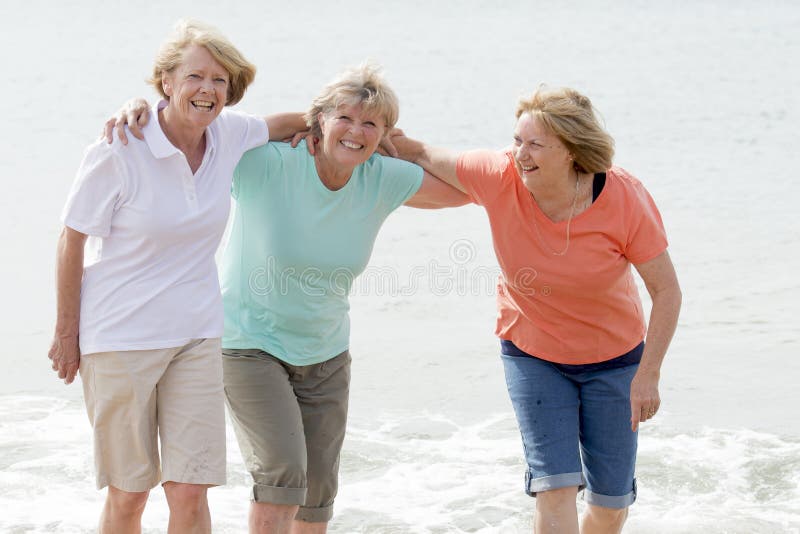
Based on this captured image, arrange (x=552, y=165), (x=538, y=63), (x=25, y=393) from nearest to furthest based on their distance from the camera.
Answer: (x=552, y=165) < (x=25, y=393) < (x=538, y=63)

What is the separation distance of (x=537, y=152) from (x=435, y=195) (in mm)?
500

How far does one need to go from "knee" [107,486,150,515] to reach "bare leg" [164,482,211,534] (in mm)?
109

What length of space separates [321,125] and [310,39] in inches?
695

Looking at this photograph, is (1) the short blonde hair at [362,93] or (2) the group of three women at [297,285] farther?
(1) the short blonde hair at [362,93]

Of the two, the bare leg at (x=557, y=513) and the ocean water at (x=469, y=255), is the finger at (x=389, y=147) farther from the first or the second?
the ocean water at (x=469, y=255)

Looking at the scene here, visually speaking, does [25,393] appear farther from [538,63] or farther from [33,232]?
[538,63]

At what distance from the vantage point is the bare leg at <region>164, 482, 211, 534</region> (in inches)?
135

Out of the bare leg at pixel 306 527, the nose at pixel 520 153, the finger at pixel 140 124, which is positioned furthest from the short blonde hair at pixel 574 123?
the bare leg at pixel 306 527

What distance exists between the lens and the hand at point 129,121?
330 cm

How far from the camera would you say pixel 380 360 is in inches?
292

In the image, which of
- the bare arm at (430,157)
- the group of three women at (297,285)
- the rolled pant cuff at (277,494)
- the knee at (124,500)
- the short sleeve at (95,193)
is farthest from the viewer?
the bare arm at (430,157)

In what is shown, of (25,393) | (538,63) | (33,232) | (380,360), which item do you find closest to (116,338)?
(25,393)

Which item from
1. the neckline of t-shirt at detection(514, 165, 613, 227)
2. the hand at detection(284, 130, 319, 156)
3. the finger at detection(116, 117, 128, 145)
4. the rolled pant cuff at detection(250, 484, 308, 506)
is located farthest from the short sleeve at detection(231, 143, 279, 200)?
the rolled pant cuff at detection(250, 484, 308, 506)

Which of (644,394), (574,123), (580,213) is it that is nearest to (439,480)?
(644,394)
